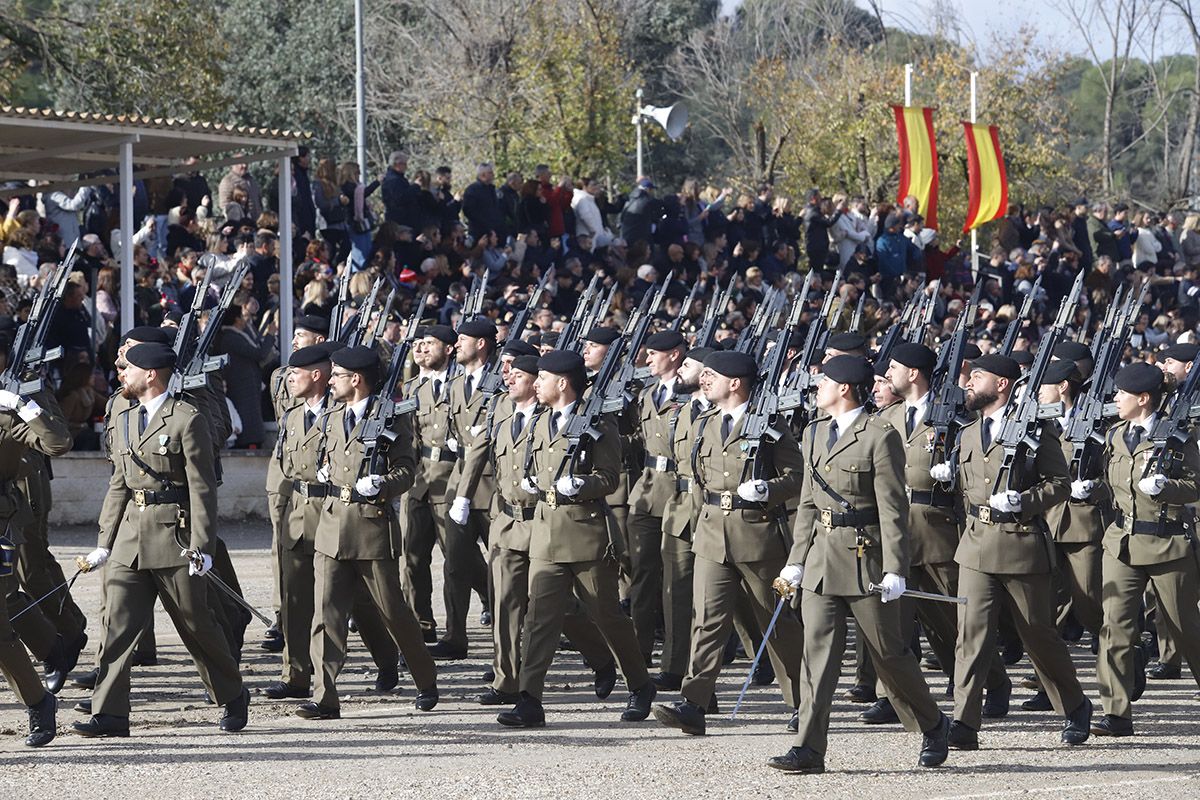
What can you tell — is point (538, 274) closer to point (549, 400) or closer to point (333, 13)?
point (549, 400)

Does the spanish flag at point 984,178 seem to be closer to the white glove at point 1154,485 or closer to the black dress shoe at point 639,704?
the white glove at point 1154,485

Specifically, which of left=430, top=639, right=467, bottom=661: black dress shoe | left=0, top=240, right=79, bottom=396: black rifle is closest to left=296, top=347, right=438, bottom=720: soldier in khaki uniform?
left=0, top=240, right=79, bottom=396: black rifle

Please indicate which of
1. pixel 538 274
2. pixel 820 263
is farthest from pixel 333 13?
pixel 538 274

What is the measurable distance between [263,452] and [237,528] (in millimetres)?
672

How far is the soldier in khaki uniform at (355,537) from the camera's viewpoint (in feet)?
27.8

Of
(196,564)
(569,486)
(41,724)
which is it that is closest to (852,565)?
(569,486)

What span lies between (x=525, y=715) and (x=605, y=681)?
34.0 inches

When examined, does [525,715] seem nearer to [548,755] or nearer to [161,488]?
[548,755]

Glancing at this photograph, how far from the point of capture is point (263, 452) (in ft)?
51.2

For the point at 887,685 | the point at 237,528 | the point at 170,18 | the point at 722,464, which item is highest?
the point at 170,18

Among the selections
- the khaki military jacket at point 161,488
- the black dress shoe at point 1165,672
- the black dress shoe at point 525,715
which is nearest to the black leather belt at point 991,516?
the black dress shoe at point 525,715

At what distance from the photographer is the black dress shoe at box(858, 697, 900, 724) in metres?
8.56

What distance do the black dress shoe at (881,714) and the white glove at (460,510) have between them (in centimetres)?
223

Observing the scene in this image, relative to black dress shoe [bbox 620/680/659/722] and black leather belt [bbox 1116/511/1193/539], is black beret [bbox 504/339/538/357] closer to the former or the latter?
black dress shoe [bbox 620/680/659/722]
